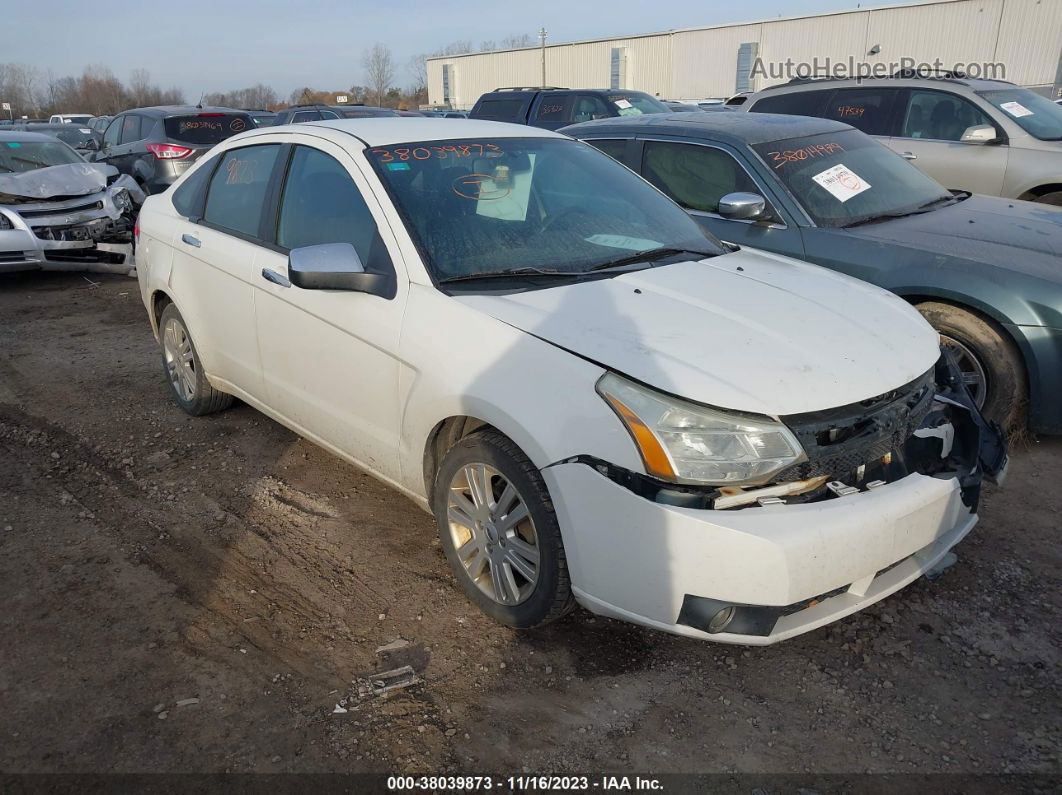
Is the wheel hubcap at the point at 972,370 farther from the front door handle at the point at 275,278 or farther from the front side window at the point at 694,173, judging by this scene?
the front door handle at the point at 275,278

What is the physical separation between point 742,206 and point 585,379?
2.50m

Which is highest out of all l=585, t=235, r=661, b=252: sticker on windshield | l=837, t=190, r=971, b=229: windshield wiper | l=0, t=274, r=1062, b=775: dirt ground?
l=585, t=235, r=661, b=252: sticker on windshield

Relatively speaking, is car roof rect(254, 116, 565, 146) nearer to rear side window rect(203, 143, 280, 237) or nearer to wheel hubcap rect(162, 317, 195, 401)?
rear side window rect(203, 143, 280, 237)

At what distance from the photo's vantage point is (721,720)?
2643mm

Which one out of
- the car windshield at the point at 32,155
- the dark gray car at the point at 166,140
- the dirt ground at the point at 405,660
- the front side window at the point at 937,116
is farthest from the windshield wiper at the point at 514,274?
the dark gray car at the point at 166,140

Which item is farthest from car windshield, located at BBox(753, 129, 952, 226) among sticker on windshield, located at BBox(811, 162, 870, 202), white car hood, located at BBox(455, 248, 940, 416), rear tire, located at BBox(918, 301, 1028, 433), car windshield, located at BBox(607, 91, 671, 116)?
car windshield, located at BBox(607, 91, 671, 116)

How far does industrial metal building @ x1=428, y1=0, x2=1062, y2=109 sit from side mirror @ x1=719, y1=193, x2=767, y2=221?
27.9m

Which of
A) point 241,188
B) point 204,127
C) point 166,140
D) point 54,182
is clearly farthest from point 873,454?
point 204,127

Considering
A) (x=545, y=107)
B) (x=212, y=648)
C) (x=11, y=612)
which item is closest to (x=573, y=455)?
(x=212, y=648)

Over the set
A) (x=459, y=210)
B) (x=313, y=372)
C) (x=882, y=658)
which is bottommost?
(x=882, y=658)

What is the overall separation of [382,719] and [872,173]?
179 inches

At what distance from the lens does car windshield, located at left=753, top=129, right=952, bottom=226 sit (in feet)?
16.5

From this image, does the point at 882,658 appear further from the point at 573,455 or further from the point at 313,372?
the point at 313,372

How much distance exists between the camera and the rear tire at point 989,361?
4297mm
